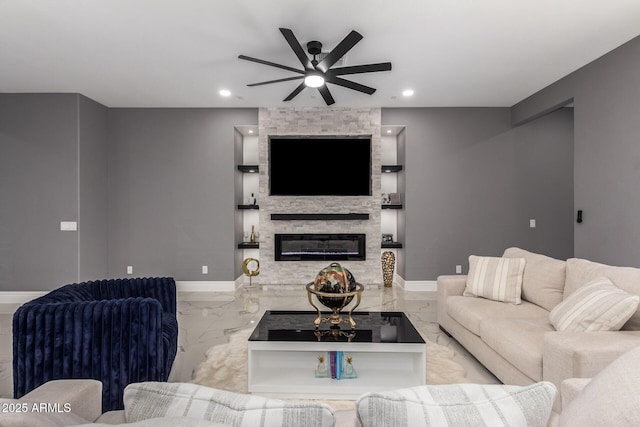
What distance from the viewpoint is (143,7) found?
272cm

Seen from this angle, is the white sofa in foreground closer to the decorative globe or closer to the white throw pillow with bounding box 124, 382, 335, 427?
the white throw pillow with bounding box 124, 382, 335, 427

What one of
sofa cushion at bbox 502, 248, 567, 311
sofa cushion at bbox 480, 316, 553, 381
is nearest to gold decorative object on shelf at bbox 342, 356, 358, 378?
sofa cushion at bbox 480, 316, 553, 381

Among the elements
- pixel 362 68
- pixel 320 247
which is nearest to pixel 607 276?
pixel 362 68

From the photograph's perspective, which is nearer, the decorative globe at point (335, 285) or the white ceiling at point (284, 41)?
the decorative globe at point (335, 285)

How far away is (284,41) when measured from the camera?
328 cm

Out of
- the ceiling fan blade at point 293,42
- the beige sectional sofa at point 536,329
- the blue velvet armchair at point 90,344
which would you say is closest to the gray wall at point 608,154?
the beige sectional sofa at point 536,329

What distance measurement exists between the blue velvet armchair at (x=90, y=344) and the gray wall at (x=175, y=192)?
3.43 m

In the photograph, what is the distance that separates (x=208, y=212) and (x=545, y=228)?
5.12 meters

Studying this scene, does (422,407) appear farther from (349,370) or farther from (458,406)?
(349,370)

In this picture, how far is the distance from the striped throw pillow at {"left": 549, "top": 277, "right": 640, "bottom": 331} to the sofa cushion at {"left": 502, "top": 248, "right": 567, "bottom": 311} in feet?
1.55

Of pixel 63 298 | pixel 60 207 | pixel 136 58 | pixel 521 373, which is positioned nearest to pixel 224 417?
pixel 63 298

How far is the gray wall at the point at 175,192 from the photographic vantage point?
539 centimetres

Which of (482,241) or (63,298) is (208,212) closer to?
(63,298)

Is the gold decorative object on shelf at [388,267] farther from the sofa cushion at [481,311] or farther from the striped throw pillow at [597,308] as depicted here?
the striped throw pillow at [597,308]
